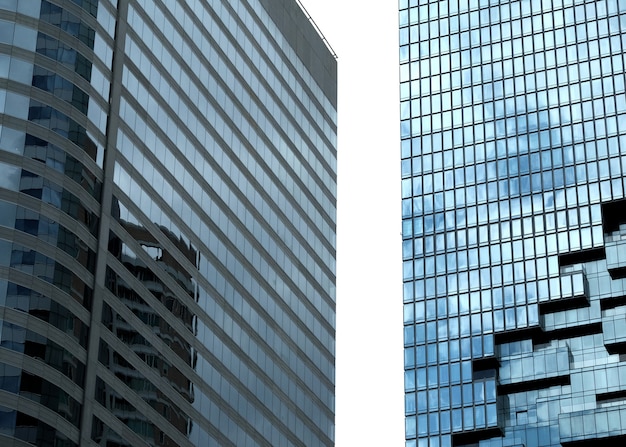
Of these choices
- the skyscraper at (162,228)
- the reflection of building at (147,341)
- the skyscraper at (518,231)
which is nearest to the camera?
the skyscraper at (162,228)

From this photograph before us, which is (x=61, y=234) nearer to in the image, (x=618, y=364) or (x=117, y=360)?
(x=117, y=360)

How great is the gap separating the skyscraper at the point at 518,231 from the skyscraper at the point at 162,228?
37.8m

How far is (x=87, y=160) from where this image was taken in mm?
99625

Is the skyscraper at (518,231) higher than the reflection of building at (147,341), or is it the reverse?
the skyscraper at (518,231)

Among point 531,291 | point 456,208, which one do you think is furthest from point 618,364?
point 456,208

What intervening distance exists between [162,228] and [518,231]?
79.0 m

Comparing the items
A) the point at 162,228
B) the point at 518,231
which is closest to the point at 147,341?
the point at 162,228

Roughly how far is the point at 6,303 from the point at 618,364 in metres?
97.4

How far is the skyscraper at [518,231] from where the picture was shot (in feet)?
564

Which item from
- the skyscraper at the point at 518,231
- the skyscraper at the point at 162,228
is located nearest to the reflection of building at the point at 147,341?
the skyscraper at the point at 162,228

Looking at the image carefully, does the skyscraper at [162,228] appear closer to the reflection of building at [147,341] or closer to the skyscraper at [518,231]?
the reflection of building at [147,341]

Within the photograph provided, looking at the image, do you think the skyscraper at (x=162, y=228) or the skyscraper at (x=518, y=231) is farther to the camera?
the skyscraper at (x=518, y=231)

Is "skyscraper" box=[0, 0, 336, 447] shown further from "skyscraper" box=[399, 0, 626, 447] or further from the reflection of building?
"skyscraper" box=[399, 0, 626, 447]

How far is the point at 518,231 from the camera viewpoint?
17912 centimetres
